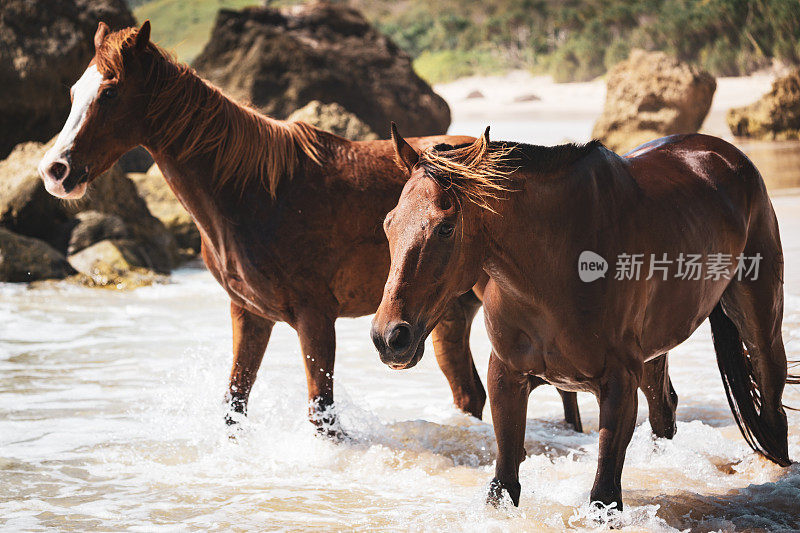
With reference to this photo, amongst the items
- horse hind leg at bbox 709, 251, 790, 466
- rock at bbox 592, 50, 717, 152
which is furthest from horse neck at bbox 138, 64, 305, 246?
rock at bbox 592, 50, 717, 152

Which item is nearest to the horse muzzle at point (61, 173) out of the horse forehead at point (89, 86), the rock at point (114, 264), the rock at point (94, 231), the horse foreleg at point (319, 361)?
the horse forehead at point (89, 86)

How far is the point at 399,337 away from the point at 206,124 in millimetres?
1978

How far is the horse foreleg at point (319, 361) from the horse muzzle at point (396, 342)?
1.56m

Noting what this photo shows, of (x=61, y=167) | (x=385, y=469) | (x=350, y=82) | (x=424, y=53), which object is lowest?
(x=385, y=469)

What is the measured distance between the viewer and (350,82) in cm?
1479

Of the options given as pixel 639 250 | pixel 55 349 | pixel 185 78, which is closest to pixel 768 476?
pixel 639 250

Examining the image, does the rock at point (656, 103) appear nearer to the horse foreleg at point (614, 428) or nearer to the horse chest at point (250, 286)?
the horse chest at point (250, 286)

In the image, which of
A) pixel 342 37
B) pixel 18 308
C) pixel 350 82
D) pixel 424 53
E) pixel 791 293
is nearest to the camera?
pixel 791 293

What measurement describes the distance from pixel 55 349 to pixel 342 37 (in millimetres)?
10164

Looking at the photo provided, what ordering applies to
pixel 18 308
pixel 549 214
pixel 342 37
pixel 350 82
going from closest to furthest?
pixel 549 214 < pixel 18 308 < pixel 350 82 < pixel 342 37

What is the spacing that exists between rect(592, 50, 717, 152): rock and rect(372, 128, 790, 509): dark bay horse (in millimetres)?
12502

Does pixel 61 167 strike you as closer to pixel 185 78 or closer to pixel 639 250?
pixel 185 78

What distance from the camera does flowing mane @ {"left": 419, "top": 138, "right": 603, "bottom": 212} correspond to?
2680 mm

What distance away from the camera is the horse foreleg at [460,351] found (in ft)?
15.0
